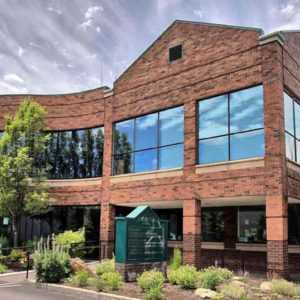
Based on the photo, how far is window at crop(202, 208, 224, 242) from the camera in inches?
896

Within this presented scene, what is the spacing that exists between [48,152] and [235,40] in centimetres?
1298

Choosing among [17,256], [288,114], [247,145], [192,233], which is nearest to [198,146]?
[247,145]

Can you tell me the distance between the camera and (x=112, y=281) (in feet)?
44.1

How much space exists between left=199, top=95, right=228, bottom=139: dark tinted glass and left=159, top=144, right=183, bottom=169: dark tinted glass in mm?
1367

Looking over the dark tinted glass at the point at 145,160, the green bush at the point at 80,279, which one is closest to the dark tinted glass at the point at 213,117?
the dark tinted glass at the point at 145,160

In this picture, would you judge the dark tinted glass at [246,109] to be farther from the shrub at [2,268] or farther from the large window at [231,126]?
the shrub at [2,268]

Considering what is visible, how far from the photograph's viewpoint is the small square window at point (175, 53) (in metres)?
21.4

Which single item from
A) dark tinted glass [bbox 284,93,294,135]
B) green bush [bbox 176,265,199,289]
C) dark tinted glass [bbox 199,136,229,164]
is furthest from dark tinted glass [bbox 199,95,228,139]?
green bush [bbox 176,265,199,289]

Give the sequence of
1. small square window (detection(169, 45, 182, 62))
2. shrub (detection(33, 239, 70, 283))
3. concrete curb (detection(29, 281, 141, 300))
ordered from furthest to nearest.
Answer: small square window (detection(169, 45, 182, 62)) < shrub (detection(33, 239, 70, 283)) < concrete curb (detection(29, 281, 141, 300))

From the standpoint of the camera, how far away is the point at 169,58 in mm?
21766

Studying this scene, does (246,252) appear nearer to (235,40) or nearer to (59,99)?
(235,40)

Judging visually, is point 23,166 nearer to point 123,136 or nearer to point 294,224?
point 123,136

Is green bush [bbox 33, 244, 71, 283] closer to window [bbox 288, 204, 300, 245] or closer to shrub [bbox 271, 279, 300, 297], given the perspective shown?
shrub [bbox 271, 279, 300, 297]

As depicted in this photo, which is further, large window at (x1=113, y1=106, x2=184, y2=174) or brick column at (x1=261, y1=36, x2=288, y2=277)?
large window at (x1=113, y1=106, x2=184, y2=174)
